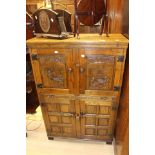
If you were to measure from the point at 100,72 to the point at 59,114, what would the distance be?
2.28 feet

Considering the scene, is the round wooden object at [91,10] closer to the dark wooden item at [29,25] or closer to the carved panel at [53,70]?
the carved panel at [53,70]

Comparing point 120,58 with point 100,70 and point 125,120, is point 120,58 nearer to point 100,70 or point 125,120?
point 100,70

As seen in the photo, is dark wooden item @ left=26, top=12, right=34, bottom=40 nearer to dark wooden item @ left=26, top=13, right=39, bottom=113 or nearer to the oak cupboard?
dark wooden item @ left=26, top=13, right=39, bottom=113

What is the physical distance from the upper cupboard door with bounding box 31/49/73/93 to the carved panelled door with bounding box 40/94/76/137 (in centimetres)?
11

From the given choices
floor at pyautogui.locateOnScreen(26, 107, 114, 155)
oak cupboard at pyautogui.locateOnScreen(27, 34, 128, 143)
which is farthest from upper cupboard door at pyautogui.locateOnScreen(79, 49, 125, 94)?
floor at pyautogui.locateOnScreen(26, 107, 114, 155)

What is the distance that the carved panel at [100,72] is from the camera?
1.49 m

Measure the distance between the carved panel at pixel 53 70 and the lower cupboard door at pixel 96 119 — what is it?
13.0 inches

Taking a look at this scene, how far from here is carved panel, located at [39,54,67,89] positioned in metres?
1.57

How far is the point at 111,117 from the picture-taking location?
5.72ft

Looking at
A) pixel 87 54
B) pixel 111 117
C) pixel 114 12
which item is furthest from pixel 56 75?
pixel 114 12

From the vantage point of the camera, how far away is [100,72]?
1541 millimetres
